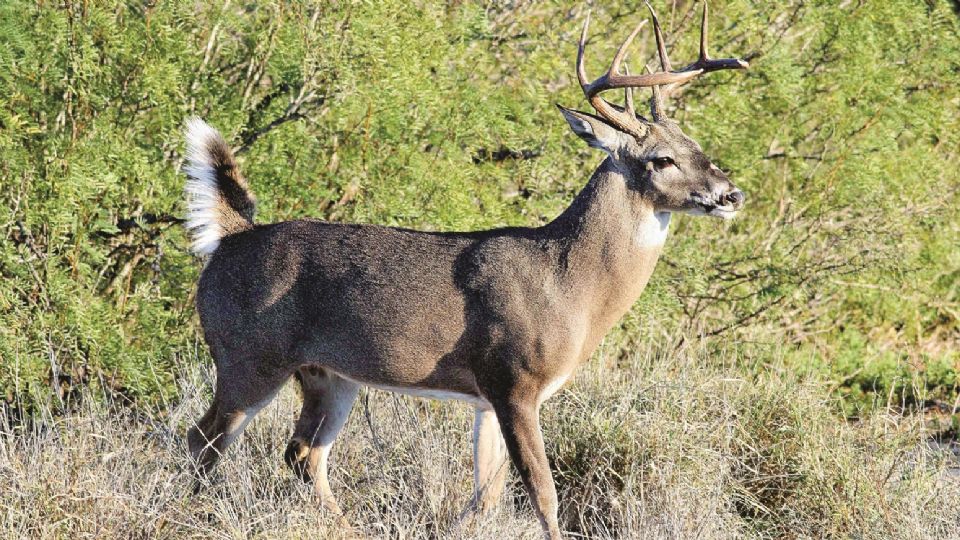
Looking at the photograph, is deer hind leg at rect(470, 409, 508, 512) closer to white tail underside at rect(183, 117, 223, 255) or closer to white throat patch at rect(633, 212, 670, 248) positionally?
white throat patch at rect(633, 212, 670, 248)

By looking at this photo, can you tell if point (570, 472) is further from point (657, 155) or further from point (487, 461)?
point (657, 155)

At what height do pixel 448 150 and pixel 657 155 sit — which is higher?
pixel 657 155

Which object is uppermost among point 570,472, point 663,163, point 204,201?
point 204,201

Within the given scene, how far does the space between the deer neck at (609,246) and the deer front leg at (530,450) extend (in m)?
0.48

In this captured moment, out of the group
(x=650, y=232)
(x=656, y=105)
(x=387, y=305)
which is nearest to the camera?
(x=387, y=305)

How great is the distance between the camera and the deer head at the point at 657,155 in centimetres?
609

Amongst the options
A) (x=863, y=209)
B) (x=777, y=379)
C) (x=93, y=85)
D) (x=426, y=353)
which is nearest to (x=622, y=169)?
(x=426, y=353)

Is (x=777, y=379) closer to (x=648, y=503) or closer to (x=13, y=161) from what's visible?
(x=648, y=503)

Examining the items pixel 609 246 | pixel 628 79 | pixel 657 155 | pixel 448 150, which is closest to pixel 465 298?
pixel 609 246

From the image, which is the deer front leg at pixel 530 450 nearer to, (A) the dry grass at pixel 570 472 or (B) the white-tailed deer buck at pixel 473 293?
(B) the white-tailed deer buck at pixel 473 293

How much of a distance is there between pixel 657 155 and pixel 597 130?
11.4 inches

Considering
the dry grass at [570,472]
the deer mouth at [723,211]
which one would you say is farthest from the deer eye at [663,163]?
the dry grass at [570,472]

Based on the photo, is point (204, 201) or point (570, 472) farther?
point (570, 472)

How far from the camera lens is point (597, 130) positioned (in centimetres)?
616
